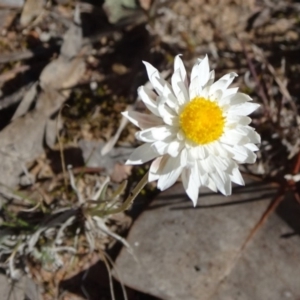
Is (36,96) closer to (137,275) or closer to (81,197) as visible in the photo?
(81,197)

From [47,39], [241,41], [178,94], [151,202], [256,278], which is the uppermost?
[178,94]

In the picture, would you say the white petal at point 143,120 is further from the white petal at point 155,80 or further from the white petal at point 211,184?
the white petal at point 211,184

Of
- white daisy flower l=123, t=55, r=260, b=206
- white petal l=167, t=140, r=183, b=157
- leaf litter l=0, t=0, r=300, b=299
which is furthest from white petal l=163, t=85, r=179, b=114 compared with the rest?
leaf litter l=0, t=0, r=300, b=299

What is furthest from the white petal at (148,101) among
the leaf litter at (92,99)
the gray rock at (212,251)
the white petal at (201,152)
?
the gray rock at (212,251)

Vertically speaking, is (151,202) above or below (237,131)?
below

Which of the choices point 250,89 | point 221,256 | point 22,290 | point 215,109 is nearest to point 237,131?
point 215,109

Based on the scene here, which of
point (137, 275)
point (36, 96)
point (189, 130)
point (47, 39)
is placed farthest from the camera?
point (47, 39)
